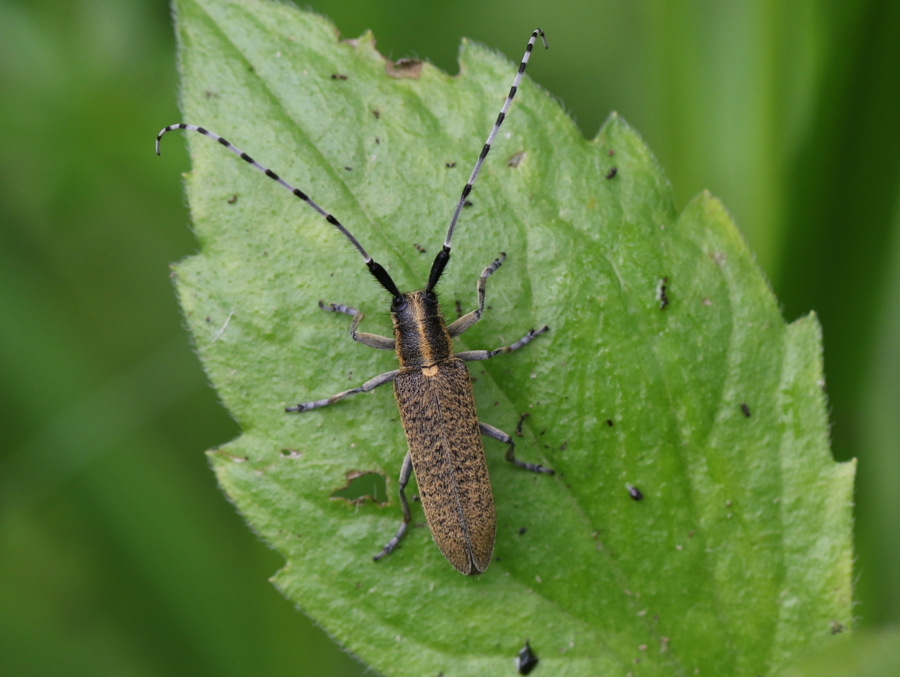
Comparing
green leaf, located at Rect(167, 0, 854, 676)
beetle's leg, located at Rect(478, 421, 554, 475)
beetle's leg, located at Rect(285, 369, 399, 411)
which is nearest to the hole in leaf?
green leaf, located at Rect(167, 0, 854, 676)

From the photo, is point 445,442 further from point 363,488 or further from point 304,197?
point 304,197

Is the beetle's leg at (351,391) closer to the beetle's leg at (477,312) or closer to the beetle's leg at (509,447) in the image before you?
the beetle's leg at (477,312)

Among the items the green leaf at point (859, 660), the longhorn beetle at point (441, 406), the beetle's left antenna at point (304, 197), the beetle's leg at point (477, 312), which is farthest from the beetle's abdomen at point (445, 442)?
the green leaf at point (859, 660)

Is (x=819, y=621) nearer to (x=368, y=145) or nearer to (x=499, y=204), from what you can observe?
(x=499, y=204)

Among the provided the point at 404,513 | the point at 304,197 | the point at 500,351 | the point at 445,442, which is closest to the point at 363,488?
the point at 404,513

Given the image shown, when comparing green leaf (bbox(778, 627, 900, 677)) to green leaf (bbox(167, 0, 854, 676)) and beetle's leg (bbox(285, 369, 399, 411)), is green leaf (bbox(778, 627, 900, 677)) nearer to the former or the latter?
green leaf (bbox(167, 0, 854, 676))

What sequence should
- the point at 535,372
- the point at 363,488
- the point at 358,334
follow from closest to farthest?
the point at 535,372 < the point at 358,334 < the point at 363,488
